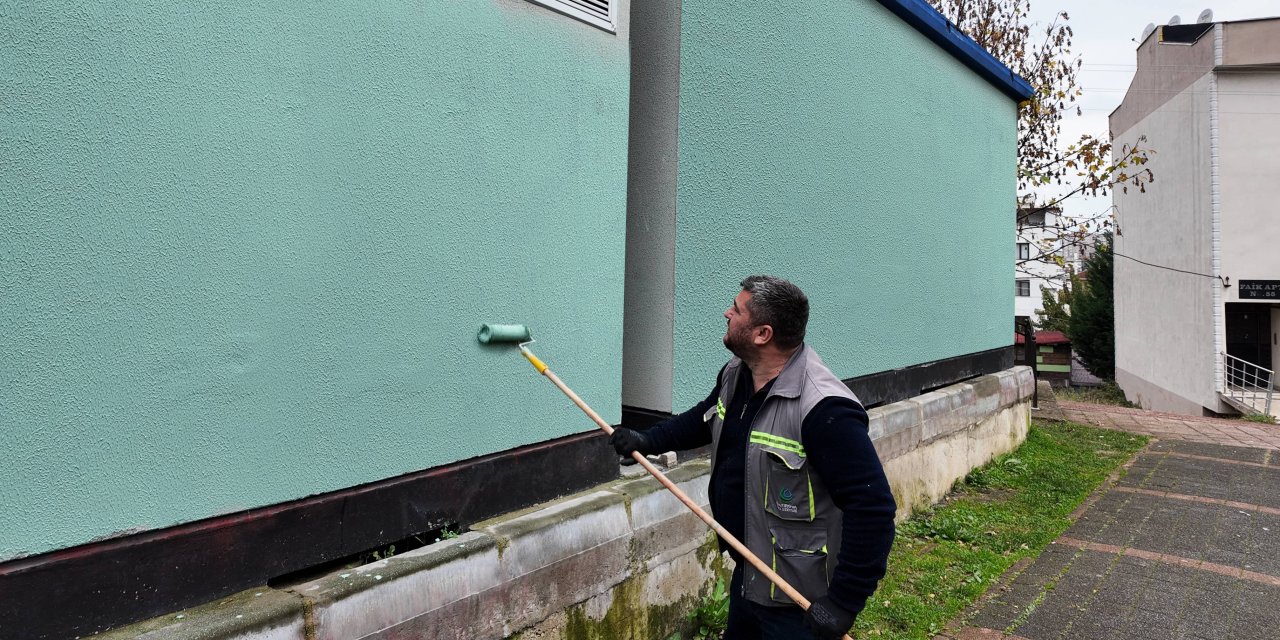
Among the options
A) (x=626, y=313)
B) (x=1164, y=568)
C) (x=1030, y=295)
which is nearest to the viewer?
(x=626, y=313)

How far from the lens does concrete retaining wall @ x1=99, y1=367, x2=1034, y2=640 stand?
2.55 m

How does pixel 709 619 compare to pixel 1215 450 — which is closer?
pixel 709 619

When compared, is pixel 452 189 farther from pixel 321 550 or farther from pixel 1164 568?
pixel 1164 568

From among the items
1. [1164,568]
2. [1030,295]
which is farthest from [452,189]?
[1030,295]

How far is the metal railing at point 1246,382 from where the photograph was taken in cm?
2031

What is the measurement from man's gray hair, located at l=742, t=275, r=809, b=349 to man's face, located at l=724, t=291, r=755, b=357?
2cm

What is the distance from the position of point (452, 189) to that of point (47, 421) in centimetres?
151

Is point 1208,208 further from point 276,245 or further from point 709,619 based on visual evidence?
point 276,245

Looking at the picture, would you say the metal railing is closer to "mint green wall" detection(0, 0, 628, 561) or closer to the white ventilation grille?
Result: the white ventilation grille

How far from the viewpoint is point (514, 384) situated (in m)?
3.47

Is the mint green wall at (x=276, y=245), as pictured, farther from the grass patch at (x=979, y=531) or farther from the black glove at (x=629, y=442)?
the grass patch at (x=979, y=531)

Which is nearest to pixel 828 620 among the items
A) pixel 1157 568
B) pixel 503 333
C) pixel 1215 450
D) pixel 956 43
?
pixel 503 333

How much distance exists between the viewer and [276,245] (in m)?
2.65

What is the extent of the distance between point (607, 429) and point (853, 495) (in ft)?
3.38
